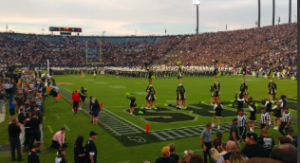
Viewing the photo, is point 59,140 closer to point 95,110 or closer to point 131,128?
point 95,110

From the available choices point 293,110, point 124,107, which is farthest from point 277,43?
point 124,107

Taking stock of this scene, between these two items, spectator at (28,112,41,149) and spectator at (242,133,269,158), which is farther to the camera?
spectator at (28,112,41,149)

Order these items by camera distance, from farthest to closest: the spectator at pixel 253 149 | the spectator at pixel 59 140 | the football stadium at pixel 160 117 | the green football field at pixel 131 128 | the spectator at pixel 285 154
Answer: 1. the spectator at pixel 59 140
2. the green football field at pixel 131 128
3. the football stadium at pixel 160 117
4. the spectator at pixel 253 149
5. the spectator at pixel 285 154

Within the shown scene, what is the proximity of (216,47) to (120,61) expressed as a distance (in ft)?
89.7

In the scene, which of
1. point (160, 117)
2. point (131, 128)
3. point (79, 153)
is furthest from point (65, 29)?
point (79, 153)

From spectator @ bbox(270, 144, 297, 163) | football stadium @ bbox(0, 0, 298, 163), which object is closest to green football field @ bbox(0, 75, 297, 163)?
football stadium @ bbox(0, 0, 298, 163)

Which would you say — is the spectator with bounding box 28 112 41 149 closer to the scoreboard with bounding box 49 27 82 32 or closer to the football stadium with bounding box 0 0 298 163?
the football stadium with bounding box 0 0 298 163

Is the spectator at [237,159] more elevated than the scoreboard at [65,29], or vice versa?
the scoreboard at [65,29]

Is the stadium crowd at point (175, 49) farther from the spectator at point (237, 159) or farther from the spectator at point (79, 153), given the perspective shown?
the spectator at point (237, 159)

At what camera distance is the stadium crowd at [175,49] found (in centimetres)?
5278

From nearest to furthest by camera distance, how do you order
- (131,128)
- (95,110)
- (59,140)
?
1. (59,140)
2. (131,128)
3. (95,110)

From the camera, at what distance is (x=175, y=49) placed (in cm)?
7738

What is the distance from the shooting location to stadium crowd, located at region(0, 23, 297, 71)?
173ft

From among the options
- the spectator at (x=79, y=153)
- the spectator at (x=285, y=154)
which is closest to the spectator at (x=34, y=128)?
the spectator at (x=79, y=153)
